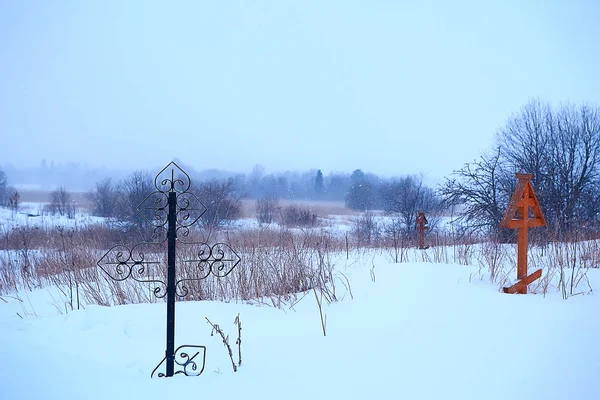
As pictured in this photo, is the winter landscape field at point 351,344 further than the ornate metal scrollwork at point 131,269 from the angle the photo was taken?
No

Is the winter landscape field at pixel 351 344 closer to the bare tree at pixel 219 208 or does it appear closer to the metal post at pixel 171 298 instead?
the metal post at pixel 171 298

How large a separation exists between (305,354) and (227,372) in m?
0.59

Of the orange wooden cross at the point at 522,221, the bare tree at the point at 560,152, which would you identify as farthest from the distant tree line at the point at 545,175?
the orange wooden cross at the point at 522,221

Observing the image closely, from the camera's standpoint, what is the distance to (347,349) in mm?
3096

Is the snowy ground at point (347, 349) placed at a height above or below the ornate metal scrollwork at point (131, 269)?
below

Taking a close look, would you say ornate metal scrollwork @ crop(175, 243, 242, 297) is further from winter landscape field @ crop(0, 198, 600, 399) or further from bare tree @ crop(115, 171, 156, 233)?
bare tree @ crop(115, 171, 156, 233)

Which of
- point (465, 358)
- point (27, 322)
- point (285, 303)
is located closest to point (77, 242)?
point (27, 322)

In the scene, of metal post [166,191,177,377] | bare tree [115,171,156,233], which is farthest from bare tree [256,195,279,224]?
metal post [166,191,177,377]

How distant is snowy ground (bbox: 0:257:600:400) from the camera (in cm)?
248

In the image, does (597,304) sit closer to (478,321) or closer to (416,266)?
→ (478,321)

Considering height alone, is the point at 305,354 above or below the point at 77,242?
below

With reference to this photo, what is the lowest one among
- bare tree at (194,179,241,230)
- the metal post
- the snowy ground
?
the snowy ground

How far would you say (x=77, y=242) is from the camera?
7.66 metres

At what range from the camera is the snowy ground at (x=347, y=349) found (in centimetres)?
248
